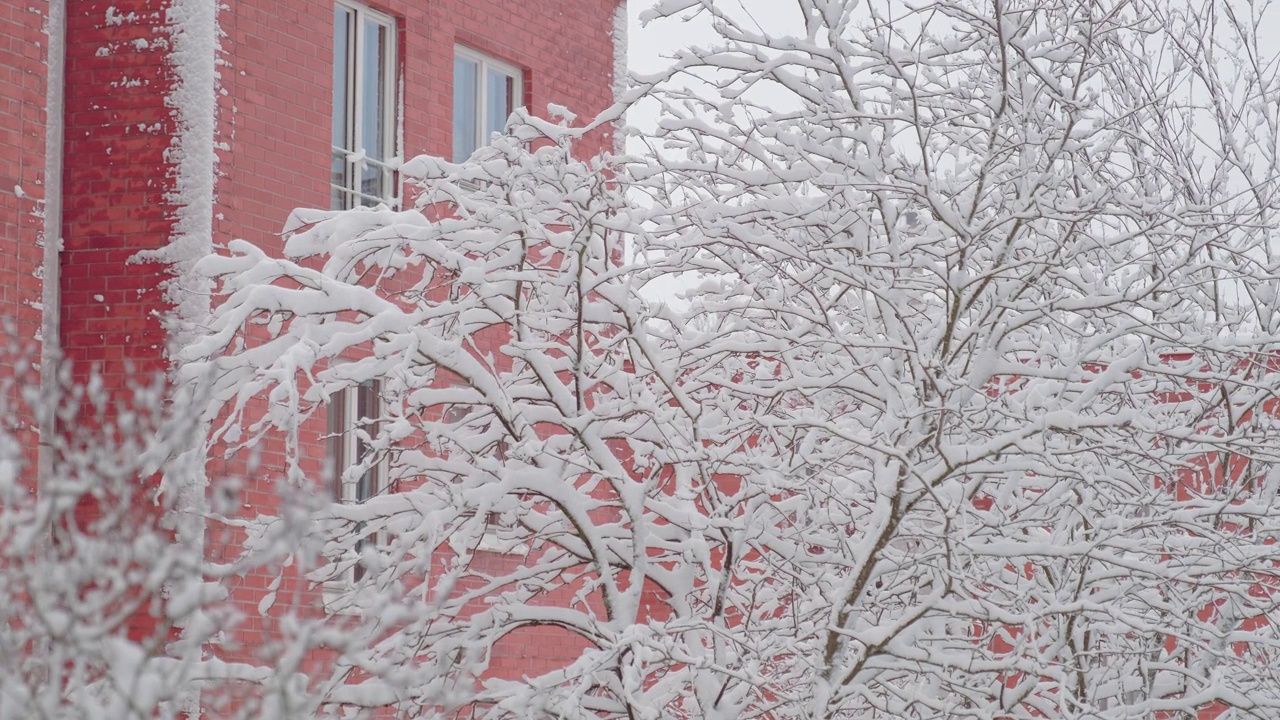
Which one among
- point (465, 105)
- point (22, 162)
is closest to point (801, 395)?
point (22, 162)

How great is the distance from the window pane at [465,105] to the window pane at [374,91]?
2.54 ft

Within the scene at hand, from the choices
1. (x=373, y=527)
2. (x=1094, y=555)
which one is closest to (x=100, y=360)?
(x=373, y=527)

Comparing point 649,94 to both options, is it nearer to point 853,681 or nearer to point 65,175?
point 853,681

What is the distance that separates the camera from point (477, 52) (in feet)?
42.1

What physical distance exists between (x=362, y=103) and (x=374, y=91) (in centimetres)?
21

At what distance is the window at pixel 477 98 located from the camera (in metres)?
12.6

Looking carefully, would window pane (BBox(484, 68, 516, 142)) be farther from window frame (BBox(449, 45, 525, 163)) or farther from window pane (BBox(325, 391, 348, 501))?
window pane (BBox(325, 391, 348, 501))

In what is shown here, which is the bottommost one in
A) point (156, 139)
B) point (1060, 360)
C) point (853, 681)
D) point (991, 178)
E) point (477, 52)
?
point (853, 681)

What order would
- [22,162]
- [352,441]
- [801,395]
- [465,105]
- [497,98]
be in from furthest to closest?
[497,98]
[465,105]
[352,441]
[22,162]
[801,395]

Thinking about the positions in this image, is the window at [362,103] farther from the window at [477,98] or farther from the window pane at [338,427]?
the window pane at [338,427]

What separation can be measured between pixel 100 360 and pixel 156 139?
1.30 m

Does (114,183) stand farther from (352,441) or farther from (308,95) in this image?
(352,441)

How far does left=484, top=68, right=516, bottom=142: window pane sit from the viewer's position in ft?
42.5

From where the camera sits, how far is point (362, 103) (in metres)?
11.6
